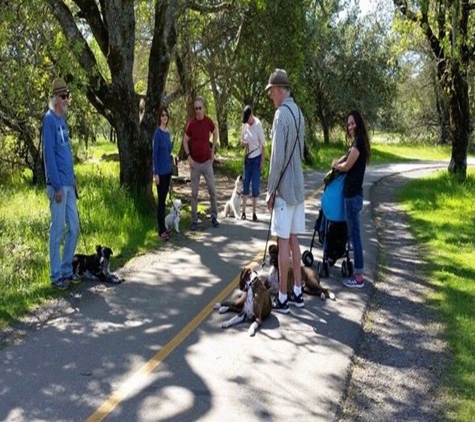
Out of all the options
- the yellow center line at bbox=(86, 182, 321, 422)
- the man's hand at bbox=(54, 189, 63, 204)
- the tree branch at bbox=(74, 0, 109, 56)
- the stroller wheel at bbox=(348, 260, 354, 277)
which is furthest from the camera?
the tree branch at bbox=(74, 0, 109, 56)

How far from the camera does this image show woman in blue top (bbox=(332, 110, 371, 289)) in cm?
696

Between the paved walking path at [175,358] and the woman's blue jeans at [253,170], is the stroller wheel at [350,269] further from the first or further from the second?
the woman's blue jeans at [253,170]

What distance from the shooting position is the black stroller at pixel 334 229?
737 centimetres

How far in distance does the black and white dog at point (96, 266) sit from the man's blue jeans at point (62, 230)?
13cm

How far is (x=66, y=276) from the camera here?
7.12m

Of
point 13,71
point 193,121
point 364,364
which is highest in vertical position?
point 13,71

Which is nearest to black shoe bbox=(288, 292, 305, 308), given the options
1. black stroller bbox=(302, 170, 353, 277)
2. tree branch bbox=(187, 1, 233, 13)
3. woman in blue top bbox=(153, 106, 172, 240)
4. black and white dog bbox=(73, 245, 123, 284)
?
black stroller bbox=(302, 170, 353, 277)

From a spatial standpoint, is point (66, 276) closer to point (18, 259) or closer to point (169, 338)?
point (18, 259)

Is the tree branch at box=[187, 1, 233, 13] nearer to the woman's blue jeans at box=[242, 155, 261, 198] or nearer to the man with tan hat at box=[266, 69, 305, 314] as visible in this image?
the woman's blue jeans at box=[242, 155, 261, 198]

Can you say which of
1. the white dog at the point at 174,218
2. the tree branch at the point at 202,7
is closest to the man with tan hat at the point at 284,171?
the white dog at the point at 174,218

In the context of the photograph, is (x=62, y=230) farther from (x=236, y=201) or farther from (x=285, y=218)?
(x=236, y=201)

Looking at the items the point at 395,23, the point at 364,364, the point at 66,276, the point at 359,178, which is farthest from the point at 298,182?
the point at 395,23

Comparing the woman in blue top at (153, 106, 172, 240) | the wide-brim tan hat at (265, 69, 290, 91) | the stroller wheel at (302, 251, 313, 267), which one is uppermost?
the wide-brim tan hat at (265, 69, 290, 91)

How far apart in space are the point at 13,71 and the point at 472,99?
21.1 meters
